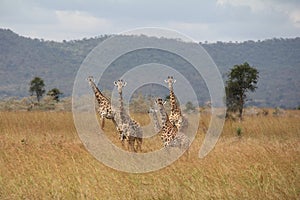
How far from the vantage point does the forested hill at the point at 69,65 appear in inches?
5300

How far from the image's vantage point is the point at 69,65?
156m

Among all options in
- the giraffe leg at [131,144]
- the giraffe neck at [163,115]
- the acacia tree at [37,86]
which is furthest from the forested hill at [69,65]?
the giraffe neck at [163,115]

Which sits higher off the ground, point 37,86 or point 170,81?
point 170,81

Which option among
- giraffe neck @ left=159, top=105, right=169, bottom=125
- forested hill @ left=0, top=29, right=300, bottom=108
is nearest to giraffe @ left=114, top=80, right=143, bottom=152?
giraffe neck @ left=159, top=105, right=169, bottom=125

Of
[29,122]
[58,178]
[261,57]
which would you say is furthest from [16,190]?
[261,57]

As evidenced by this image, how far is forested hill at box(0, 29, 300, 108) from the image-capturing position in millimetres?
134625

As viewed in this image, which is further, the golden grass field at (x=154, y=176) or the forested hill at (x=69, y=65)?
the forested hill at (x=69, y=65)

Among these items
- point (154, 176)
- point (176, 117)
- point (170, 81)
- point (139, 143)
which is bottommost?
point (139, 143)

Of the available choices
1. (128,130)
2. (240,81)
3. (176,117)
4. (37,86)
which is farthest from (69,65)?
(128,130)

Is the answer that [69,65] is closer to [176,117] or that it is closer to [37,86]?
[37,86]

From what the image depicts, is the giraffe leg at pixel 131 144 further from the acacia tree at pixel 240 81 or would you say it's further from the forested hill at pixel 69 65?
the forested hill at pixel 69 65

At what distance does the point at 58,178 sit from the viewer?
944 centimetres

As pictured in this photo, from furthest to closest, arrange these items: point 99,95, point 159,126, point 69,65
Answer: point 69,65 → point 99,95 → point 159,126

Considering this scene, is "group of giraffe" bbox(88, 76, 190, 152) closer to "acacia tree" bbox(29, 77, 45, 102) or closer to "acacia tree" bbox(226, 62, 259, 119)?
"acacia tree" bbox(226, 62, 259, 119)
